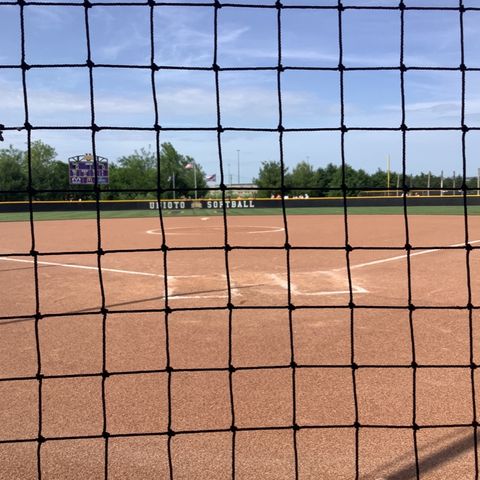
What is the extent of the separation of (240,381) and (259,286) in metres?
3.47

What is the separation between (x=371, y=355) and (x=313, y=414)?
1.21 metres

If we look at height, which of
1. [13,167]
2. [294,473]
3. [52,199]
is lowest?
[294,473]

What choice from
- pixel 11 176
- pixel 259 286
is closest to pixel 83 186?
pixel 11 176

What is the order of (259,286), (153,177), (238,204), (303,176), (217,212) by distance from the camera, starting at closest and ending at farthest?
(259,286) → (217,212) → (238,204) → (153,177) → (303,176)

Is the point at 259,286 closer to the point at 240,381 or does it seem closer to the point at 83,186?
the point at 240,381

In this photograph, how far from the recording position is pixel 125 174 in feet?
133

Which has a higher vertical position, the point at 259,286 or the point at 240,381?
the point at 259,286

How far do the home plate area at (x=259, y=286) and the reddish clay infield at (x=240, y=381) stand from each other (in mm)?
28

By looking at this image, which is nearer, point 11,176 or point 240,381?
point 240,381

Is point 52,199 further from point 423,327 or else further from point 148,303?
point 423,327

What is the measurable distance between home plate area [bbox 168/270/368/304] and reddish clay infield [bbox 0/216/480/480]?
3cm

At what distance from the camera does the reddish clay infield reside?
9.62ft

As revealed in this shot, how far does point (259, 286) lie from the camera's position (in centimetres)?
737

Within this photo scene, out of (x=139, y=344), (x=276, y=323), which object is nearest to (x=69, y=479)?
(x=139, y=344)
